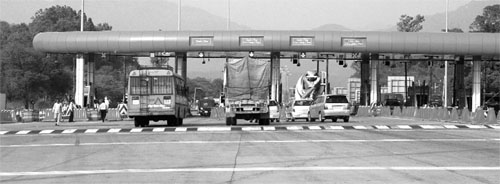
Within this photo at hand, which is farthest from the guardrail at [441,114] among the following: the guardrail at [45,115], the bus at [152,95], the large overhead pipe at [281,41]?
the guardrail at [45,115]

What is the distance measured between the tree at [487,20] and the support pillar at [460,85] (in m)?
43.0

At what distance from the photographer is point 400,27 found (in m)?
135

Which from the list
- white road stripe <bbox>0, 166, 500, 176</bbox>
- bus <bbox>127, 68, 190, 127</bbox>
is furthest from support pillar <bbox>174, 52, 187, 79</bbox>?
white road stripe <bbox>0, 166, 500, 176</bbox>

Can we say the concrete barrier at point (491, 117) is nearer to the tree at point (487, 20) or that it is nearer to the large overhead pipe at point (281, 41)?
the large overhead pipe at point (281, 41)

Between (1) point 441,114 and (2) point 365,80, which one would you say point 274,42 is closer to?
(2) point 365,80

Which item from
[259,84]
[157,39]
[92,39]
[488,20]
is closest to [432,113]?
[259,84]

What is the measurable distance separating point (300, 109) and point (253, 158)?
34.2 metres

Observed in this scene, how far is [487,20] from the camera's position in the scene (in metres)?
114

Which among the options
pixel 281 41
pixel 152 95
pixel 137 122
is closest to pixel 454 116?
pixel 152 95

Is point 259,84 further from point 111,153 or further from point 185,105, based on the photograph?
point 111,153

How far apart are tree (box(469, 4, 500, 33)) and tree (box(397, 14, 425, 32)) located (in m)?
19.5

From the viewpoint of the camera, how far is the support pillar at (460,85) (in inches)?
2771

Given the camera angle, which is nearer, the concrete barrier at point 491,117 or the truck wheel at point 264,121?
the concrete barrier at point 491,117

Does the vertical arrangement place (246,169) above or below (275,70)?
below
